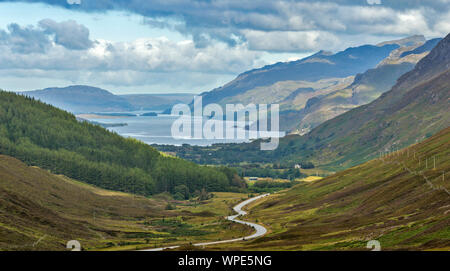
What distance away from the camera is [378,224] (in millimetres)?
137125

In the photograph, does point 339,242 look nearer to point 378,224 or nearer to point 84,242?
point 378,224

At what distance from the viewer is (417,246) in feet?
311

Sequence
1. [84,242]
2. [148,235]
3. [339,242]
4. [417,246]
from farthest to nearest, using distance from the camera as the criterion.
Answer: [148,235], [84,242], [339,242], [417,246]

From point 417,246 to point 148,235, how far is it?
4284 inches

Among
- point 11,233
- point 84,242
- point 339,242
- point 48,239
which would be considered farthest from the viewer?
point 84,242

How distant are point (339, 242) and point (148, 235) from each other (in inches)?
3232

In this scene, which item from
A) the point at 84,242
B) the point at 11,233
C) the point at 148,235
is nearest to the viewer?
the point at 11,233
